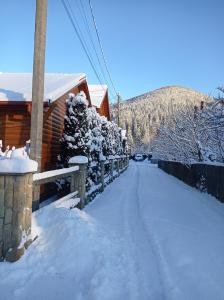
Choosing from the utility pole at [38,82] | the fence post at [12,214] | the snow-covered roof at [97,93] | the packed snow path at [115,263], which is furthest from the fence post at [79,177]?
the snow-covered roof at [97,93]

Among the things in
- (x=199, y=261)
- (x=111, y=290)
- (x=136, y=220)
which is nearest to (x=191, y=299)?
(x=111, y=290)

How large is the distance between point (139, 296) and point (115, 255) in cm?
126

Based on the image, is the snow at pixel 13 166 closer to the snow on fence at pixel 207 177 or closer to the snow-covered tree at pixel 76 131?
the snow-covered tree at pixel 76 131

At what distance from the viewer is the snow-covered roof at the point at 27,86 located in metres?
12.3

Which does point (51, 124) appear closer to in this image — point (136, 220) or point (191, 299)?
point (136, 220)

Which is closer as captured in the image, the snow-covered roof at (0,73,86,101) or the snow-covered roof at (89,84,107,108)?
the snow-covered roof at (0,73,86,101)

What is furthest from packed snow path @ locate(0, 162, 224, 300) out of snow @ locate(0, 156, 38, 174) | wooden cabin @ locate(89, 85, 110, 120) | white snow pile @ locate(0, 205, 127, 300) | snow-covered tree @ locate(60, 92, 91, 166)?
wooden cabin @ locate(89, 85, 110, 120)

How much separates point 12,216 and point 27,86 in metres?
9.80

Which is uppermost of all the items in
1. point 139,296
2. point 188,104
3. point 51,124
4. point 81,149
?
point 188,104

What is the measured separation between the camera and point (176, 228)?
25.3 feet

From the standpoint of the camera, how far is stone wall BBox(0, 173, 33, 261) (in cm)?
485

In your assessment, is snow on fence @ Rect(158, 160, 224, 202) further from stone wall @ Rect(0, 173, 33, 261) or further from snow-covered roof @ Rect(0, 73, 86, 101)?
stone wall @ Rect(0, 173, 33, 261)

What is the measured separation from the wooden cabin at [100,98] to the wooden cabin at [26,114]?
1206cm

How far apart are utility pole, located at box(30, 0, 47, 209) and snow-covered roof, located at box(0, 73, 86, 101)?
3.34m
